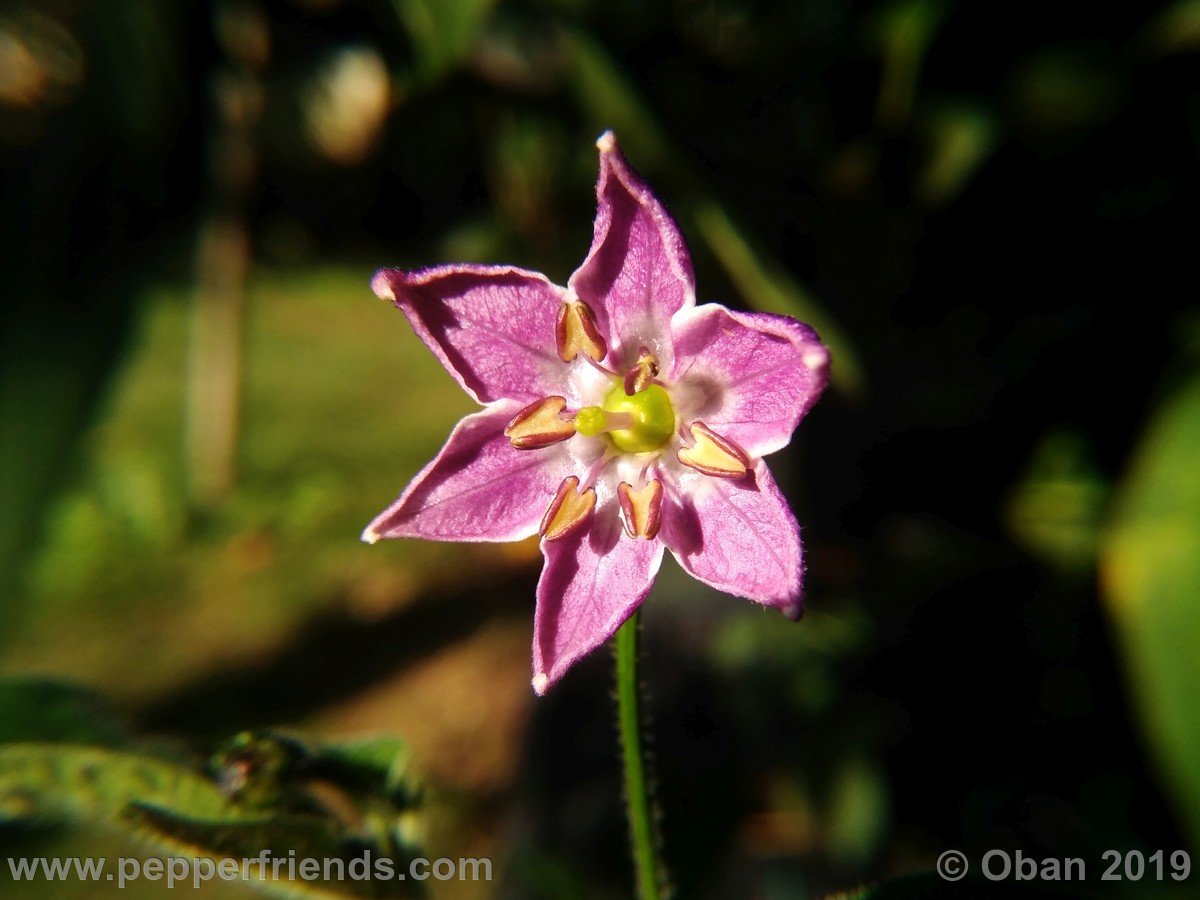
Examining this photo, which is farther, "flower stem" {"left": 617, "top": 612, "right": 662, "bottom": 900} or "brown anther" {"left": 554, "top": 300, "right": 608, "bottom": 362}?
"brown anther" {"left": 554, "top": 300, "right": 608, "bottom": 362}

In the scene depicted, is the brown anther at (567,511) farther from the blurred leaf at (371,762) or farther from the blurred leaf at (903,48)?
the blurred leaf at (903,48)

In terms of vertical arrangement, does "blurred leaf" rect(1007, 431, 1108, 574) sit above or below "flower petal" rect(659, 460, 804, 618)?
above

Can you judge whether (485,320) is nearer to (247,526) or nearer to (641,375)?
(641,375)

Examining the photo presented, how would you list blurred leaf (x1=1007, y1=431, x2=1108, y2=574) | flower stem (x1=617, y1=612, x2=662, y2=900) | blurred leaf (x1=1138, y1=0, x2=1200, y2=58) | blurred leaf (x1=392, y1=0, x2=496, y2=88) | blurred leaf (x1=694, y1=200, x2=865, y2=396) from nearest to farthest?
1. flower stem (x1=617, y1=612, x2=662, y2=900)
2. blurred leaf (x1=392, y1=0, x2=496, y2=88)
3. blurred leaf (x1=1138, y1=0, x2=1200, y2=58)
4. blurred leaf (x1=694, y1=200, x2=865, y2=396)
5. blurred leaf (x1=1007, y1=431, x2=1108, y2=574)

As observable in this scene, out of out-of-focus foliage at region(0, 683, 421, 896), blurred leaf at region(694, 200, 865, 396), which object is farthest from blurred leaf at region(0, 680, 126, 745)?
blurred leaf at region(694, 200, 865, 396)

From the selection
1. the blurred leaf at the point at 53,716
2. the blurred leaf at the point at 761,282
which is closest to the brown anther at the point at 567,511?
the blurred leaf at the point at 53,716

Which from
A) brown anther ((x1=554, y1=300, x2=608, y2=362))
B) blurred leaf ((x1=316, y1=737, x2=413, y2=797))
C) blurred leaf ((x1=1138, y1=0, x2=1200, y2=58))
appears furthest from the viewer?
blurred leaf ((x1=1138, y1=0, x2=1200, y2=58))

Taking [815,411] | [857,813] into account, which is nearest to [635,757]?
[857,813]

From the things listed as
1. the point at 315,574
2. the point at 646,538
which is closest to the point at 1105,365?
the point at 646,538

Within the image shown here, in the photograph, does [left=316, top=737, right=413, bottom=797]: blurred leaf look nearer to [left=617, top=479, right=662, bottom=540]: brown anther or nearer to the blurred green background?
the blurred green background
